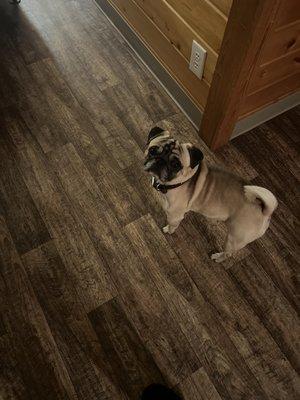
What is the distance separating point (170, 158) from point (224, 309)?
853 millimetres

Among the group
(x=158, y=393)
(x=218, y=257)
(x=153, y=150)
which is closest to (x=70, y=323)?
(x=158, y=393)

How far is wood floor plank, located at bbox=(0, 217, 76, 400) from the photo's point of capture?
1.58 m

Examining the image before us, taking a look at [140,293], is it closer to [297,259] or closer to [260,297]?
[260,297]

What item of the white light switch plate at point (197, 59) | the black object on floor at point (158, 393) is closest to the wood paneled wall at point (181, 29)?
the white light switch plate at point (197, 59)

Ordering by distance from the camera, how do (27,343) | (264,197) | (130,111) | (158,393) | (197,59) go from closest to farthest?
(264,197)
(158,393)
(27,343)
(197,59)
(130,111)

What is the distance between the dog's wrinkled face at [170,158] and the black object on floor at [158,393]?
916 mm

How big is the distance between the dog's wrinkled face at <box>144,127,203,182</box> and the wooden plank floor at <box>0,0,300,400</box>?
0.57m

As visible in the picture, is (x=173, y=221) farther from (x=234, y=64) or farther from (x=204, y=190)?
(x=234, y=64)

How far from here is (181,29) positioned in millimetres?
2033

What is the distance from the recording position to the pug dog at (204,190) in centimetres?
145

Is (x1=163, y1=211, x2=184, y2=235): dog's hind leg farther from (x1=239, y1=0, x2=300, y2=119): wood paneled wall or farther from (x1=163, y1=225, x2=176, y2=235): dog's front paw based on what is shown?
(x1=239, y1=0, x2=300, y2=119): wood paneled wall

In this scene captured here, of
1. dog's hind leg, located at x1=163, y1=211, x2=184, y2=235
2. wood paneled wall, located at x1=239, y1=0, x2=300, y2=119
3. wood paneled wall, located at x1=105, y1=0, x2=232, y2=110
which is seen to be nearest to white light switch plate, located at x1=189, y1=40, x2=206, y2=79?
wood paneled wall, located at x1=105, y1=0, x2=232, y2=110

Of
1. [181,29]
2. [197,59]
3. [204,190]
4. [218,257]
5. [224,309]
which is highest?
[181,29]

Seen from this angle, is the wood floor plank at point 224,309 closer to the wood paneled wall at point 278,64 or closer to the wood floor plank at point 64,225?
the wood floor plank at point 64,225
